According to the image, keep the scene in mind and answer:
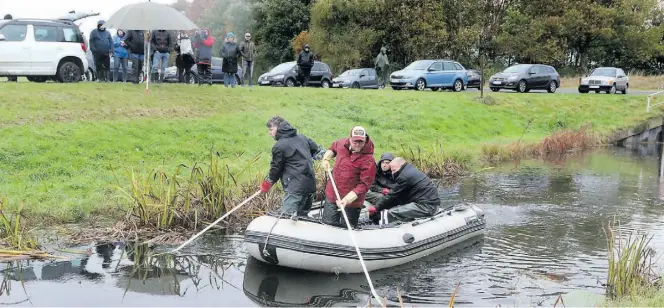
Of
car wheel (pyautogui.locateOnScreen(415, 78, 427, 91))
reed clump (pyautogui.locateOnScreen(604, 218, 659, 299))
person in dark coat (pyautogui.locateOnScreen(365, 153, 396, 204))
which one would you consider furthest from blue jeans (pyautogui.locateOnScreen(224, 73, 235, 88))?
reed clump (pyautogui.locateOnScreen(604, 218, 659, 299))

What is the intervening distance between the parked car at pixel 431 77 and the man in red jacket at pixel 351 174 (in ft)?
63.9

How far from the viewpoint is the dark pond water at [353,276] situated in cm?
909

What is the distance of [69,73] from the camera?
19.7 meters

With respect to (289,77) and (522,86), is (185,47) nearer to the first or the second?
(289,77)

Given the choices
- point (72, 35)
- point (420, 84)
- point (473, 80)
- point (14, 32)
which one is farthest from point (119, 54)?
point (473, 80)

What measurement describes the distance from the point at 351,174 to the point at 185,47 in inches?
475

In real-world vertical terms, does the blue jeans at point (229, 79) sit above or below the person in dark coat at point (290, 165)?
above

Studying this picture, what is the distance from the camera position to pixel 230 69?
71.6 feet

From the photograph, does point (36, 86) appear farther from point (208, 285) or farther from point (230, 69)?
point (208, 285)

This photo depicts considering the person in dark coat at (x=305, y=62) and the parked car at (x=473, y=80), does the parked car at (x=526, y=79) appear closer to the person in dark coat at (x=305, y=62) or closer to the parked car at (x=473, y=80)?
the parked car at (x=473, y=80)

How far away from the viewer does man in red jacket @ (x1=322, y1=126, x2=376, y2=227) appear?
391 inches

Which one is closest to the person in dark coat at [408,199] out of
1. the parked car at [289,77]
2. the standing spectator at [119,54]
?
the standing spectator at [119,54]

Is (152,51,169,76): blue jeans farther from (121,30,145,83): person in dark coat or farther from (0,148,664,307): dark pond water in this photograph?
(0,148,664,307): dark pond water

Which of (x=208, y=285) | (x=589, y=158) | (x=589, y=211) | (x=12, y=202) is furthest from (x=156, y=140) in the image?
(x=589, y=158)
